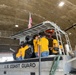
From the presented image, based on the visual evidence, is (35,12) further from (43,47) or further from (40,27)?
(43,47)

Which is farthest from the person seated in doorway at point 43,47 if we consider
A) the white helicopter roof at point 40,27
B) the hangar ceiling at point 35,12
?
the hangar ceiling at point 35,12

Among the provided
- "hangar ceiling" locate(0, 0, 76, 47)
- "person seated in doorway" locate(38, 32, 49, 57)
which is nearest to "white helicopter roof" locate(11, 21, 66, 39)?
"person seated in doorway" locate(38, 32, 49, 57)

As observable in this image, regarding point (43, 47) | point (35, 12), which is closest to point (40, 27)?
point (43, 47)

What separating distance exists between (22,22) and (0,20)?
1.82m

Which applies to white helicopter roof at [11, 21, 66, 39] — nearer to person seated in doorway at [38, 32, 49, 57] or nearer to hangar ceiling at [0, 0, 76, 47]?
person seated in doorway at [38, 32, 49, 57]

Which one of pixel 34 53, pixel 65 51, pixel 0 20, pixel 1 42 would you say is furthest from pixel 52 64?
pixel 1 42

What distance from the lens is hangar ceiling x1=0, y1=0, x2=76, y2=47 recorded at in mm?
12328

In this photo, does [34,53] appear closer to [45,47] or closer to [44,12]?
[45,47]

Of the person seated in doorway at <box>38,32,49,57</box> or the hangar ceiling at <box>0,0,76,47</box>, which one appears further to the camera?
the hangar ceiling at <box>0,0,76,47</box>

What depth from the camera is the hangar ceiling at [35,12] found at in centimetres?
1233

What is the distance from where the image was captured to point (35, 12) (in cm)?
1396

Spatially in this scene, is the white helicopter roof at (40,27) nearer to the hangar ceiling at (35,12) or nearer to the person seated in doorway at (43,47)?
the person seated in doorway at (43,47)

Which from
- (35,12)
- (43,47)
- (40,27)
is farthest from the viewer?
(35,12)

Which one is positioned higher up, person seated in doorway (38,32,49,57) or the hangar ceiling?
the hangar ceiling
